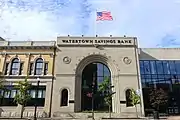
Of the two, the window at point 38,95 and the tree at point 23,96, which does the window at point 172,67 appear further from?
the tree at point 23,96

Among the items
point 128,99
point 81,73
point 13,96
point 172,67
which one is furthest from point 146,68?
point 13,96

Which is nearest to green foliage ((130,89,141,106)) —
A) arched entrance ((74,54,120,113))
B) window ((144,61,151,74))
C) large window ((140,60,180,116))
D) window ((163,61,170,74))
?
arched entrance ((74,54,120,113))

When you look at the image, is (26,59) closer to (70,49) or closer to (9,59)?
(9,59)

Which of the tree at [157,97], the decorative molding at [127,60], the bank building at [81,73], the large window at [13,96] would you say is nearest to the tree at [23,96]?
the bank building at [81,73]

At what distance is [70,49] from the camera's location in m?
38.7

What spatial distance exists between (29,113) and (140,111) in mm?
18873

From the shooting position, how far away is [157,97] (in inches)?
1378

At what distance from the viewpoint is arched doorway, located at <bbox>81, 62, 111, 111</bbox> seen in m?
36.3

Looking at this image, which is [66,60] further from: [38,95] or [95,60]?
[38,95]

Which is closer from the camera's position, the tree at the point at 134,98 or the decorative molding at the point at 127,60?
the tree at the point at 134,98

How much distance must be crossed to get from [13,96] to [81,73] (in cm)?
1278

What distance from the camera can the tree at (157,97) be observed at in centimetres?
3458

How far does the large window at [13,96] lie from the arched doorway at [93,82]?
23.7ft

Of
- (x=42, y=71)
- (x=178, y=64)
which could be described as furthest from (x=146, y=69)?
(x=42, y=71)
